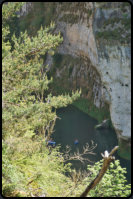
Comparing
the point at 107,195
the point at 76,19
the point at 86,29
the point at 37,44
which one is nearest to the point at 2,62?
the point at 37,44

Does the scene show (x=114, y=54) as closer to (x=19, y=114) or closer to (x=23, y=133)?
(x=23, y=133)

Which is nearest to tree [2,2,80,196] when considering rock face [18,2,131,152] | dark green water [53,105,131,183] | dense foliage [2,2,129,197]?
dense foliage [2,2,129,197]

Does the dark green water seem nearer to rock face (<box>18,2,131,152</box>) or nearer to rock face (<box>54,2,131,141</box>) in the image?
rock face (<box>18,2,131,152</box>)

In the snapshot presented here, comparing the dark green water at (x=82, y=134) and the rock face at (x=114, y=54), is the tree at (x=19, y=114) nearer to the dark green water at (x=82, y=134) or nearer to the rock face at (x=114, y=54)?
the dark green water at (x=82, y=134)

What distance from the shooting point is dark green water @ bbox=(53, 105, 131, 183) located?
1682 cm

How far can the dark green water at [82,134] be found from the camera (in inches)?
662

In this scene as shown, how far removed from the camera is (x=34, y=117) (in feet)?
24.9

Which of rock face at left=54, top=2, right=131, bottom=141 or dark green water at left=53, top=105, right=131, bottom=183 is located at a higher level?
rock face at left=54, top=2, right=131, bottom=141

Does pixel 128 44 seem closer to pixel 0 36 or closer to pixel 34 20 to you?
pixel 0 36

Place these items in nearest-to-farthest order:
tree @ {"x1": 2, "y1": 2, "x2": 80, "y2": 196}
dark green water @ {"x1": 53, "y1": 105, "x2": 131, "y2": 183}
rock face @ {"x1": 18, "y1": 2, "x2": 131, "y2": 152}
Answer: tree @ {"x1": 2, "y1": 2, "x2": 80, "y2": 196}
rock face @ {"x1": 18, "y1": 2, "x2": 131, "y2": 152}
dark green water @ {"x1": 53, "y1": 105, "x2": 131, "y2": 183}

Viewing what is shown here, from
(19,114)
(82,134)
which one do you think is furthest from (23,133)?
(82,134)

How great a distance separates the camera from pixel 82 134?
1888 centimetres

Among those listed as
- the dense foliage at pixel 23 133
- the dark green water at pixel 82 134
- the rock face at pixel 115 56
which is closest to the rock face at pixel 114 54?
the rock face at pixel 115 56

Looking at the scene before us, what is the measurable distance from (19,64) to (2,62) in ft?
2.12
